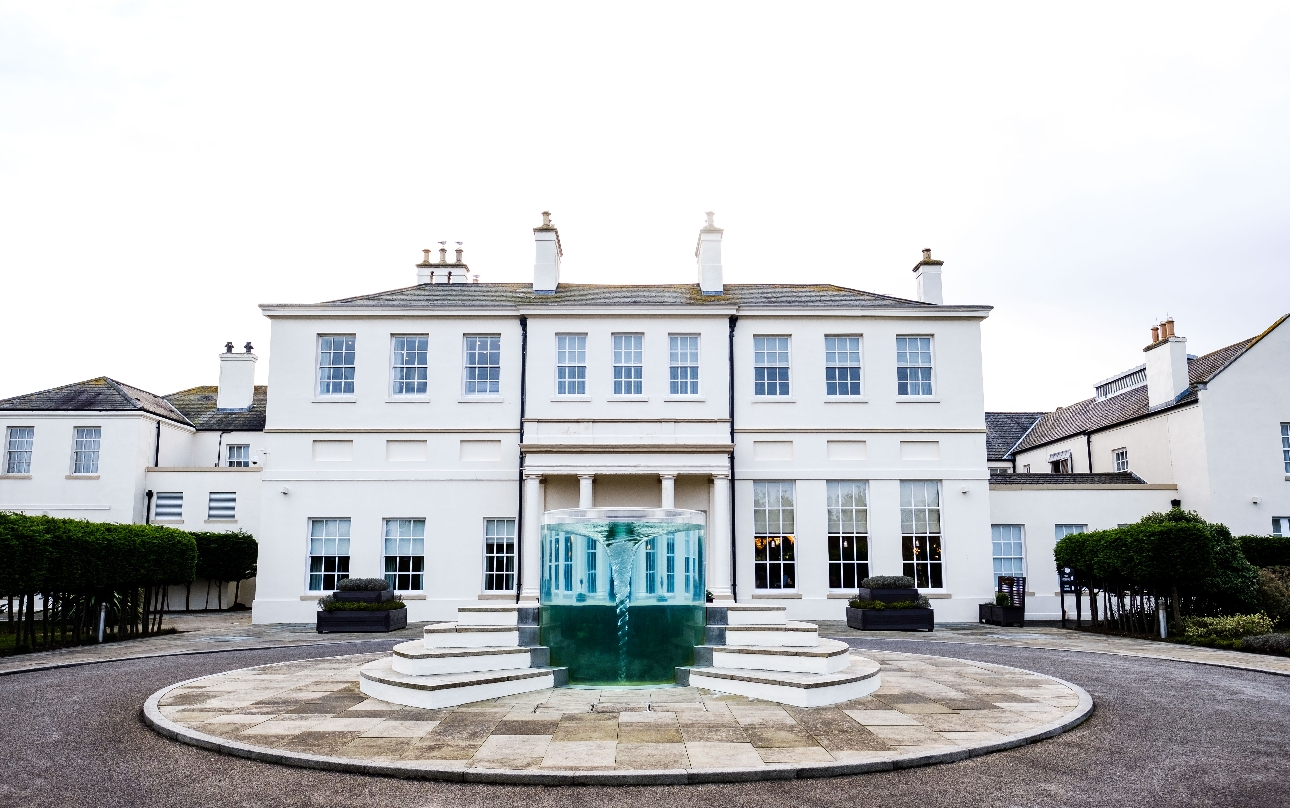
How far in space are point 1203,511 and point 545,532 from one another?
20517mm

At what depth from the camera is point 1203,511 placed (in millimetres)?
23844

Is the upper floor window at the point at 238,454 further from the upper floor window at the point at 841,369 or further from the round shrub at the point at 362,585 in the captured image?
the upper floor window at the point at 841,369

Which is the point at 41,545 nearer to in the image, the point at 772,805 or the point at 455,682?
the point at 455,682

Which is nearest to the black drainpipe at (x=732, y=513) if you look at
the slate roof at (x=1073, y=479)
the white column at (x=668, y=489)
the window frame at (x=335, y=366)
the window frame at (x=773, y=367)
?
the window frame at (x=773, y=367)

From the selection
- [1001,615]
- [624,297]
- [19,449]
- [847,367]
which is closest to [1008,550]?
[1001,615]

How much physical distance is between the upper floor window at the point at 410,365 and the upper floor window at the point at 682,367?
260 inches

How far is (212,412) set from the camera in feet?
112

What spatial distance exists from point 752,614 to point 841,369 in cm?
1303

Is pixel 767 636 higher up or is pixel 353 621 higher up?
pixel 767 636

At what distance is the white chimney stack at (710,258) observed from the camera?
2553cm

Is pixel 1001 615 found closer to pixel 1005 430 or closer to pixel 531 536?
pixel 531 536

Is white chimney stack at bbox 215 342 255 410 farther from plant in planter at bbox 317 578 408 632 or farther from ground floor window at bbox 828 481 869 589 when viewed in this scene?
ground floor window at bbox 828 481 869 589

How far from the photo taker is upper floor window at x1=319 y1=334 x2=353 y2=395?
23.8 m

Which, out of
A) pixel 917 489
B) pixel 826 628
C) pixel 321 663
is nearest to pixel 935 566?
pixel 917 489
